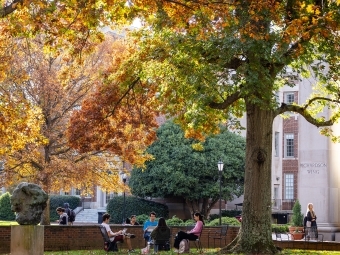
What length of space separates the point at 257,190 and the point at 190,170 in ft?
93.6

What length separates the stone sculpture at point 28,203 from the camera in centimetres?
1522

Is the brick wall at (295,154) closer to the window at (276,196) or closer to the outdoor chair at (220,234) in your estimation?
the window at (276,196)

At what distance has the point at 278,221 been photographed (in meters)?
49.2

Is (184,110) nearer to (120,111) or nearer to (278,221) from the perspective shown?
(120,111)

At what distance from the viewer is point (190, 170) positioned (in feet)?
161

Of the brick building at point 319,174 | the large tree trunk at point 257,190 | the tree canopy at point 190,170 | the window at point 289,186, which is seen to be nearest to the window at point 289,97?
the window at point 289,186

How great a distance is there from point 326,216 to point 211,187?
19338 millimetres

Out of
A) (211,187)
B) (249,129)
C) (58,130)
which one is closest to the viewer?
(249,129)

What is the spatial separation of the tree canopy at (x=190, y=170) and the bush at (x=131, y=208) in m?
0.68

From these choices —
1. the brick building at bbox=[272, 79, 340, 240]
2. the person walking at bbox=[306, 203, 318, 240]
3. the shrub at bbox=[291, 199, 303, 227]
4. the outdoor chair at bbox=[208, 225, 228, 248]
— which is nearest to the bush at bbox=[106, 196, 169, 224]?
the shrub at bbox=[291, 199, 303, 227]

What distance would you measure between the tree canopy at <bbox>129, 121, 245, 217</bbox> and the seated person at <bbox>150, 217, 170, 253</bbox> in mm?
26480

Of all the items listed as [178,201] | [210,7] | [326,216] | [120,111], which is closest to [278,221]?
[178,201]

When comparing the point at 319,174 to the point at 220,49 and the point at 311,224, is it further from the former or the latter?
the point at 220,49

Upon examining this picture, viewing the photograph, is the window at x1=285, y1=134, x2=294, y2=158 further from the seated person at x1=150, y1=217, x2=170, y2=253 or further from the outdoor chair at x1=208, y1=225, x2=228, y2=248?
the seated person at x1=150, y1=217, x2=170, y2=253
